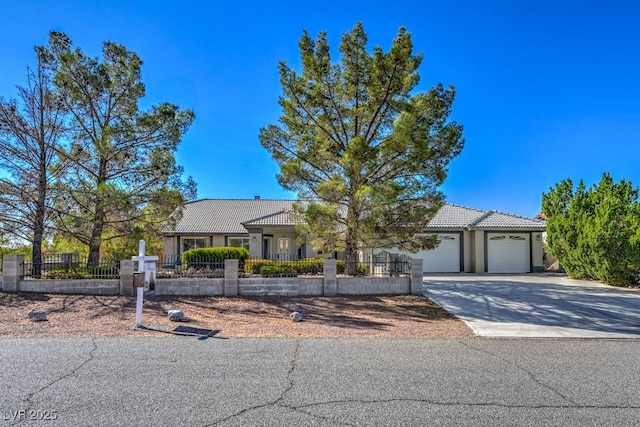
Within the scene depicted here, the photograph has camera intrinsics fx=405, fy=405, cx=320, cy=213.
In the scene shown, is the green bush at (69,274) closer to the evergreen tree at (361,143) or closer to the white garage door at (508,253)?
the evergreen tree at (361,143)

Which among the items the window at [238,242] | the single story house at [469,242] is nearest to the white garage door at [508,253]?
the single story house at [469,242]

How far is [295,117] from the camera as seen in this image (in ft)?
47.5

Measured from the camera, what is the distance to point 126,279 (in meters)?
12.1

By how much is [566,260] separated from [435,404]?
1844 centimetres

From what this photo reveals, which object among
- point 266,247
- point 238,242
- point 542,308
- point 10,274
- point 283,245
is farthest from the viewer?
point 238,242

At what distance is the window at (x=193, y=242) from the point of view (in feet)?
81.9

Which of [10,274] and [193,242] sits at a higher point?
[193,242]

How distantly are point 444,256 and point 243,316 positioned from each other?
1556 cm

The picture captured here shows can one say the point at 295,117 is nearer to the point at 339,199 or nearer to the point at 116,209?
the point at 339,199

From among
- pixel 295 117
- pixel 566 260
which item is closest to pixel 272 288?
pixel 295 117

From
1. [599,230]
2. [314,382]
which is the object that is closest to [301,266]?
[314,382]

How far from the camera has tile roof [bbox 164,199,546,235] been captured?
72.9 feet

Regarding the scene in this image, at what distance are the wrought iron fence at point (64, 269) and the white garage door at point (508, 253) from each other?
1859cm

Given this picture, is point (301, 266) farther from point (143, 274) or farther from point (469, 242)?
point (469, 242)
